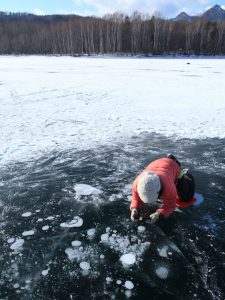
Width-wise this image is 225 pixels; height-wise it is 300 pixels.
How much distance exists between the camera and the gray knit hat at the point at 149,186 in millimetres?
3244

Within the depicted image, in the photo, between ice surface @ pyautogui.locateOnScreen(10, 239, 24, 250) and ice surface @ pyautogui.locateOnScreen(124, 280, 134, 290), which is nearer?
ice surface @ pyautogui.locateOnScreen(124, 280, 134, 290)

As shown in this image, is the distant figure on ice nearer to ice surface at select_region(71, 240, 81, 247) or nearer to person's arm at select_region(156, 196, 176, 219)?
person's arm at select_region(156, 196, 176, 219)

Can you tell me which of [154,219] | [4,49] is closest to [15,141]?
[154,219]

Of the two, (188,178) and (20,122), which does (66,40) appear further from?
(188,178)

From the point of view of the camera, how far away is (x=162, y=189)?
343 cm

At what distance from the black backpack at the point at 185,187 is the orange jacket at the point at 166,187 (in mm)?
238

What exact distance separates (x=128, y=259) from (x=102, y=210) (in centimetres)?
95

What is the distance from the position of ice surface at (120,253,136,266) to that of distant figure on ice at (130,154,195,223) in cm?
52

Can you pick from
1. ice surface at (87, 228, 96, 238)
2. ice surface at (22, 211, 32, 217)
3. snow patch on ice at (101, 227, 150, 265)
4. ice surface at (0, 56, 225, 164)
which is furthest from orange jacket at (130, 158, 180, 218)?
ice surface at (0, 56, 225, 164)

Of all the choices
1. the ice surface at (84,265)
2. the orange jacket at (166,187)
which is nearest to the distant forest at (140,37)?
the orange jacket at (166,187)

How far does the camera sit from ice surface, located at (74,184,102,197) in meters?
4.47

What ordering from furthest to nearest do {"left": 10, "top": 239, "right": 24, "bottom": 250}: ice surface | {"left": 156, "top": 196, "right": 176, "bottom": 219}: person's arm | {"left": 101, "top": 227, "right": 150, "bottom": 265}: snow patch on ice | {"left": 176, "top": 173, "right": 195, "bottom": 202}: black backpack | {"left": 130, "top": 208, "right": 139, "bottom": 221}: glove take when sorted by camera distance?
1. {"left": 176, "top": 173, "right": 195, "bottom": 202}: black backpack
2. {"left": 130, "top": 208, "right": 139, "bottom": 221}: glove
3. {"left": 156, "top": 196, "right": 176, "bottom": 219}: person's arm
4. {"left": 10, "top": 239, "right": 24, "bottom": 250}: ice surface
5. {"left": 101, "top": 227, "right": 150, "bottom": 265}: snow patch on ice

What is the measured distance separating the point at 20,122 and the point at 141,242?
559 cm

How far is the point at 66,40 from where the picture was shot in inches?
2266
